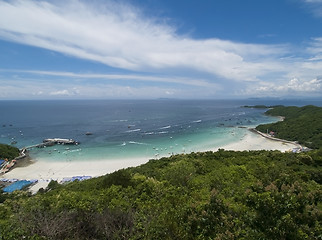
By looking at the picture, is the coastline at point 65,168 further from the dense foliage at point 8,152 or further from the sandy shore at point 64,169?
the dense foliage at point 8,152

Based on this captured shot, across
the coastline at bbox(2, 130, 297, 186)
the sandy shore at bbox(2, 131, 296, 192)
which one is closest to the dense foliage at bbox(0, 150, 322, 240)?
the sandy shore at bbox(2, 131, 296, 192)

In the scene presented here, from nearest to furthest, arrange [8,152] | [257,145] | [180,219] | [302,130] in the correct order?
[180,219], [8,152], [257,145], [302,130]

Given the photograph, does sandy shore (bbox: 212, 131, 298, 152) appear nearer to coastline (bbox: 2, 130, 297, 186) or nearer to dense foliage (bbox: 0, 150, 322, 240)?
coastline (bbox: 2, 130, 297, 186)

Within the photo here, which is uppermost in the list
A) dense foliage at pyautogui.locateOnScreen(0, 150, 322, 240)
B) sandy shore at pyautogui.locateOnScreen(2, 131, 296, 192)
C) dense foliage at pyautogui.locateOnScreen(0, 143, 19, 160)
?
dense foliage at pyautogui.locateOnScreen(0, 150, 322, 240)

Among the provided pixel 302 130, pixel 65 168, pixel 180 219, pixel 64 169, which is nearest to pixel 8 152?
pixel 65 168

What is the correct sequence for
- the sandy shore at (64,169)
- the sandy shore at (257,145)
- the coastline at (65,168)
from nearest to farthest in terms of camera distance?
the sandy shore at (64,169)
the coastline at (65,168)
the sandy shore at (257,145)

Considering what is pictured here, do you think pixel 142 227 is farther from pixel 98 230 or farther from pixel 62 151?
pixel 62 151

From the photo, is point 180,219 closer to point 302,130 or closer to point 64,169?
point 64,169

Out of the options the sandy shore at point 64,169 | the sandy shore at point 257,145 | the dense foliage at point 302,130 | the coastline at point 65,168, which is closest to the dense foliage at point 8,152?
the coastline at point 65,168

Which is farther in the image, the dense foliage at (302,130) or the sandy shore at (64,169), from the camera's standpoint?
the dense foliage at (302,130)

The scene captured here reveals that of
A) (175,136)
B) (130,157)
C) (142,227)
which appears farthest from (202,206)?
(175,136)

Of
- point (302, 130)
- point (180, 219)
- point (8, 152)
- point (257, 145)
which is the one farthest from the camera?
point (302, 130)

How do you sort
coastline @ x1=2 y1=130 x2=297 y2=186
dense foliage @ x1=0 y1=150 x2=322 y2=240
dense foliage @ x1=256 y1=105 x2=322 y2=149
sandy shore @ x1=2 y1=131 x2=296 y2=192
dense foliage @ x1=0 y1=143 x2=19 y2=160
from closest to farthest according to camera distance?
dense foliage @ x1=0 y1=150 x2=322 y2=240, sandy shore @ x1=2 y1=131 x2=296 y2=192, coastline @ x1=2 y1=130 x2=297 y2=186, dense foliage @ x1=0 y1=143 x2=19 y2=160, dense foliage @ x1=256 y1=105 x2=322 y2=149

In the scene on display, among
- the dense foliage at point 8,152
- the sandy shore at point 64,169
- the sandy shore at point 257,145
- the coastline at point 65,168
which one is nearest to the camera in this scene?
the sandy shore at point 64,169
